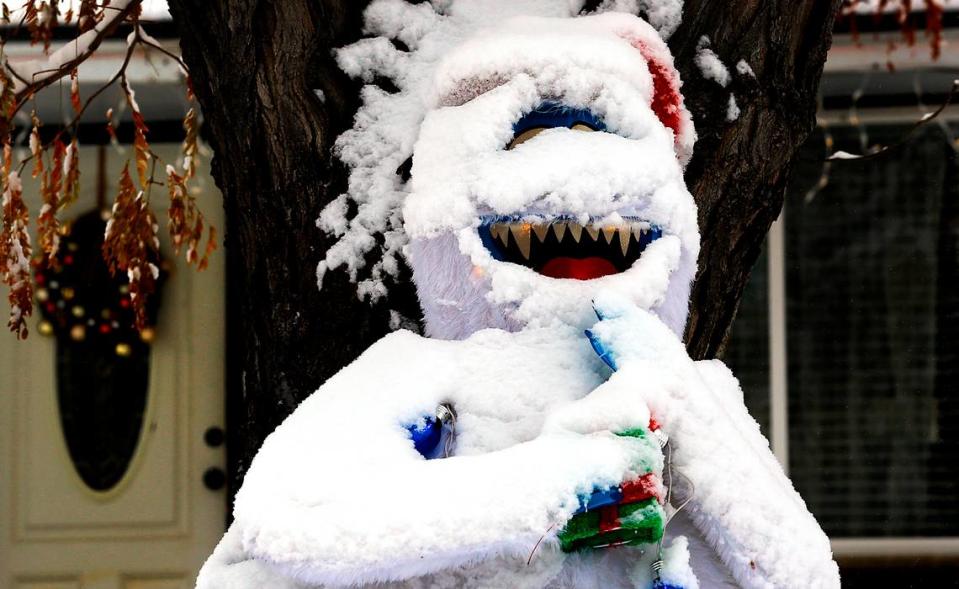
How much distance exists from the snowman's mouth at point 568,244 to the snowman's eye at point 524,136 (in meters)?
0.13

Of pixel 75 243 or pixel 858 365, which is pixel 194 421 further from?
pixel 858 365

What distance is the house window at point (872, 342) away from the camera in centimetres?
431

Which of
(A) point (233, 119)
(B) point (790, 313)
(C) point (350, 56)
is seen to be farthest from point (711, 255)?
(B) point (790, 313)

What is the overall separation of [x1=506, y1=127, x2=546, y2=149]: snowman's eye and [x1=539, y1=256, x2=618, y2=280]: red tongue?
187mm

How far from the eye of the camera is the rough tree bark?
6.22 feet

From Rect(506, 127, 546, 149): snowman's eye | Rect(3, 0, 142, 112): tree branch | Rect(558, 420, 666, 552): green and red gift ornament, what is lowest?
Rect(558, 420, 666, 552): green and red gift ornament

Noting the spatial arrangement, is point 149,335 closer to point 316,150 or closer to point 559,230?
point 316,150

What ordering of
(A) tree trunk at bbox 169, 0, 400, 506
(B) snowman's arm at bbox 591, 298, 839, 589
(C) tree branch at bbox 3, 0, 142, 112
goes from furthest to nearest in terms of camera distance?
(C) tree branch at bbox 3, 0, 142, 112
(A) tree trunk at bbox 169, 0, 400, 506
(B) snowman's arm at bbox 591, 298, 839, 589

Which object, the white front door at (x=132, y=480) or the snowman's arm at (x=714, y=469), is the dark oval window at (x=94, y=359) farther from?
the snowman's arm at (x=714, y=469)

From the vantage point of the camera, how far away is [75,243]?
4.35 metres

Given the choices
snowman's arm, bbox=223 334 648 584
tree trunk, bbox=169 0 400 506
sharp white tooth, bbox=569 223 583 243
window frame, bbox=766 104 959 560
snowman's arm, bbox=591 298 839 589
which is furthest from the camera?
window frame, bbox=766 104 959 560

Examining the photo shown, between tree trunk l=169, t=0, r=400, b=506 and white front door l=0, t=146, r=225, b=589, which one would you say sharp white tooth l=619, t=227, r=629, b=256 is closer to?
tree trunk l=169, t=0, r=400, b=506

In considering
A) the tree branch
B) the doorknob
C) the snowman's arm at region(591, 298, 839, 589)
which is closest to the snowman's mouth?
the snowman's arm at region(591, 298, 839, 589)

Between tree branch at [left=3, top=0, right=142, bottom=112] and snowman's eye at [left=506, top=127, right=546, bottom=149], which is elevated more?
tree branch at [left=3, top=0, right=142, bottom=112]
